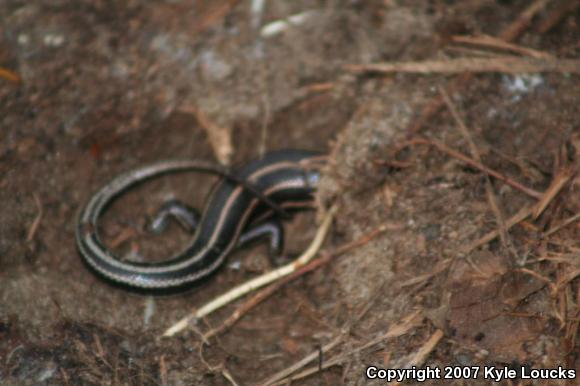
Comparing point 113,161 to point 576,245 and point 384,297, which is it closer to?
point 384,297

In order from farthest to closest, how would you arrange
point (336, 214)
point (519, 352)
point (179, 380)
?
point (336, 214), point (179, 380), point (519, 352)

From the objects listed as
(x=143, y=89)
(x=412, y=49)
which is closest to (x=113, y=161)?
(x=143, y=89)

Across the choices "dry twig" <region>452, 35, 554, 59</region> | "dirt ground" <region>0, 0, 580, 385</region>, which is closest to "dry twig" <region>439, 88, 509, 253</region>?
"dirt ground" <region>0, 0, 580, 385</region>

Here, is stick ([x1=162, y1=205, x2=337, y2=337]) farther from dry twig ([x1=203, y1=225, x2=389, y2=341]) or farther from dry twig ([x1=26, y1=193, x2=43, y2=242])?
dry twig ([x1=26, y1=193, x2=43, y2=242])

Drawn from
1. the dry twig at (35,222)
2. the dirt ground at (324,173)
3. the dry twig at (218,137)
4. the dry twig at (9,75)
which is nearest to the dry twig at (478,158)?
the dirt ground at (324,173)

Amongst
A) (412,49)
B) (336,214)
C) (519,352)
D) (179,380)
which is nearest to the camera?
(519,352)

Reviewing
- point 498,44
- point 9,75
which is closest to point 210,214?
point 9,75

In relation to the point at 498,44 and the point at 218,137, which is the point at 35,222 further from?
the point at 498,44
